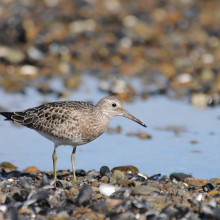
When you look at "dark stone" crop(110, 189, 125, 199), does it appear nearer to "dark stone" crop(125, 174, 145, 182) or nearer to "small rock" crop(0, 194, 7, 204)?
"dark stone" crop(125, 174, 145, 182)

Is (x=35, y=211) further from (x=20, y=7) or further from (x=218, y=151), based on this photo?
(x=20, y=7)

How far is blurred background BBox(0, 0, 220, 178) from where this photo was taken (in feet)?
32.5

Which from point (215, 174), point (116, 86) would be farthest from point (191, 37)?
point (215, 174)

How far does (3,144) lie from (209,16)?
12562 millimetres

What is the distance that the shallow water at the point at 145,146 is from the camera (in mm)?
9320

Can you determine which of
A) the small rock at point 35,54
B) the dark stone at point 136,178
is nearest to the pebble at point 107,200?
the dark stone at point 136,178

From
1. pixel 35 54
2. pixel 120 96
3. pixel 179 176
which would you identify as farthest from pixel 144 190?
Result: pixel 35 54

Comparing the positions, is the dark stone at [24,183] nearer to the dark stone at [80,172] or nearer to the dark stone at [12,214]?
the dark stone at [12,214]

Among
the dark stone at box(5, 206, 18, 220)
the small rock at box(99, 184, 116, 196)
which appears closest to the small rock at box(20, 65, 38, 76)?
the small rock at box(99, 184, 116, 196)

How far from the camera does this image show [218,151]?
10.1 m

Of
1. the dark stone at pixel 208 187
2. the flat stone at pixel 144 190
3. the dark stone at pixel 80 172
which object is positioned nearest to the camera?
the flat stone at pixel 144 190

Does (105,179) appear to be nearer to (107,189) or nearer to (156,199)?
(107,189)

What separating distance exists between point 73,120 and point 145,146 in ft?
8.71

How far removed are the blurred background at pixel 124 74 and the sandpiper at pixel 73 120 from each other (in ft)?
3.51
